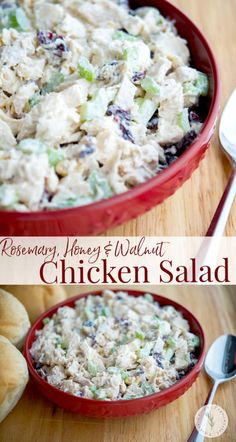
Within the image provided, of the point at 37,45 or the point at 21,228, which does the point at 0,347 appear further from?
the point at 37,45

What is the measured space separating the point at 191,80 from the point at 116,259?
28 centimetres

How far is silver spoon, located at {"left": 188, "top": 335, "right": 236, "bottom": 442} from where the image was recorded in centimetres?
109

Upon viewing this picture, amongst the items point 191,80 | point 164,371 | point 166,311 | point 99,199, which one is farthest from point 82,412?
point 191,80

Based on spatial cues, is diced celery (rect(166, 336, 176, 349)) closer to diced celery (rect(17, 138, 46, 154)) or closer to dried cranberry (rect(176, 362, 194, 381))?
dried cranberry (rect(176, 362, 194, 381))

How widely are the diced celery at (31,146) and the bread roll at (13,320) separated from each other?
0.36 meters

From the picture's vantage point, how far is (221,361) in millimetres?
1107

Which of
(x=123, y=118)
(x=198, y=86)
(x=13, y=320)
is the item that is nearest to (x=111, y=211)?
(x=123, y=118)

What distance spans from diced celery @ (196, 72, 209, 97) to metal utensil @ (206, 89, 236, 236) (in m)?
0.17

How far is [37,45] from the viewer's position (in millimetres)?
1033

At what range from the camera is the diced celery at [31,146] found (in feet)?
2.84

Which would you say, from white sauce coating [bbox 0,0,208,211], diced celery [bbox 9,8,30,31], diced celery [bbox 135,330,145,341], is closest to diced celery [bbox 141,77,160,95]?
white sauce coating [bbox 0,0,208,211]

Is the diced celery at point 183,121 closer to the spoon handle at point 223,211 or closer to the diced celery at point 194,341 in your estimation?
the spoon handle at point 223,211

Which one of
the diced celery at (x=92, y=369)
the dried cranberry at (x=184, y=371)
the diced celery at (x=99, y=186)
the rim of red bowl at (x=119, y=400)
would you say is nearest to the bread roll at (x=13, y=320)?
A: the rim of red bowl at (x=119, y=400)

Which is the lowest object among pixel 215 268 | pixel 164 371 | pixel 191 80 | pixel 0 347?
pixel 0 347
